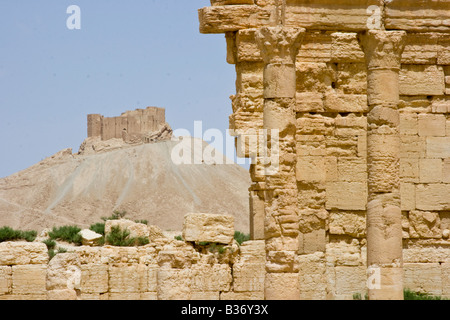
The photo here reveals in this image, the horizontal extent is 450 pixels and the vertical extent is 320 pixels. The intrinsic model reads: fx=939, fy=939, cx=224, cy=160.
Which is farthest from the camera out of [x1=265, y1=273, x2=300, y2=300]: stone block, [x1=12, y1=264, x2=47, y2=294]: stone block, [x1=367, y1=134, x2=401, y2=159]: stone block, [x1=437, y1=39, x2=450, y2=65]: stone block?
[x1=12, y1=264, x2=47, y2=294]: stone block

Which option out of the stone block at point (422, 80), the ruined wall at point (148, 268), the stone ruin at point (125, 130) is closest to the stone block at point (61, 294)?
the ruined wall at point (148, 268)

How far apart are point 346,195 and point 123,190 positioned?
50022mm

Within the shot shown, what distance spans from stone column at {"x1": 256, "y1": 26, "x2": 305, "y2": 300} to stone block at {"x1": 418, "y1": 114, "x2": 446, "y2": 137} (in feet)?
12.7

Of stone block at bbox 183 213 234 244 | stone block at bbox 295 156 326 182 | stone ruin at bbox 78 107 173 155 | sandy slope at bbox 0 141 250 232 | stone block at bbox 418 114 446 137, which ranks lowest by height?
stone block at bbox 183 213 234 244

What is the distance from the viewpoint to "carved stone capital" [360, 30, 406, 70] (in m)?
17.2

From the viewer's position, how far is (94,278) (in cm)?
1991

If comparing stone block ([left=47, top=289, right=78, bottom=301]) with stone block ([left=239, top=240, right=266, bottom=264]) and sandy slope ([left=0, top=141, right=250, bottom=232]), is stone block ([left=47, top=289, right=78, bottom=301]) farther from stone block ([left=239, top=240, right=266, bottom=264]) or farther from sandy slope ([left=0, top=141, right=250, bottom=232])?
sandy slope ([left=0, top=141, right=250, bottom=232])

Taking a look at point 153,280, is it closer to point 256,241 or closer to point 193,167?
point 256,241

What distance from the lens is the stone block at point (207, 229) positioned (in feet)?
63.5

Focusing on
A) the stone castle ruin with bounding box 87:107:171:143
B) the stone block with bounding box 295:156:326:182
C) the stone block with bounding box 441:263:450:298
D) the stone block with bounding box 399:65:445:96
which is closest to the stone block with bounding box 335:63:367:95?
the stone block with bounding box 399:65:445:96

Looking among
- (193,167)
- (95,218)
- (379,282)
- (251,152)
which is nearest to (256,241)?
(251,152)

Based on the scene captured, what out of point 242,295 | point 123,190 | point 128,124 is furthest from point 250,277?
point 128,124

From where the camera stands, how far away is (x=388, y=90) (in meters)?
17.2
